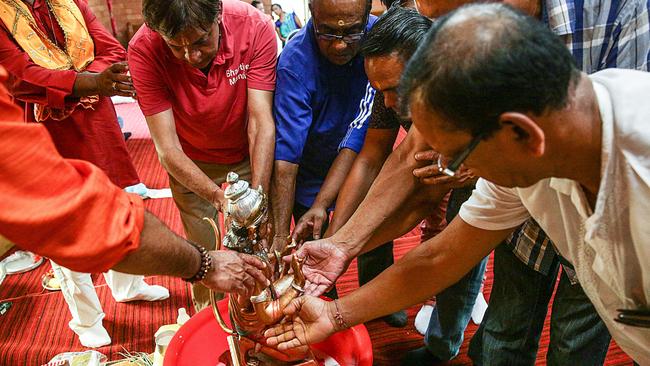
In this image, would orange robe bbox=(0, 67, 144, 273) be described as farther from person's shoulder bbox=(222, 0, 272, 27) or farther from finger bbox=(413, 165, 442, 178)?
person's shoulder bbox=(222, 0, 272, 27)

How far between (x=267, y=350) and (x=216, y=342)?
0.19 m

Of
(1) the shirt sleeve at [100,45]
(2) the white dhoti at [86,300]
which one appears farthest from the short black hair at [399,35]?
(2) the white dhoti at [86,300]

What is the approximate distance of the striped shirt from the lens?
1090mm

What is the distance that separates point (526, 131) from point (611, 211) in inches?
9.5

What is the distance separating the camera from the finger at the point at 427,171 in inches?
55.6

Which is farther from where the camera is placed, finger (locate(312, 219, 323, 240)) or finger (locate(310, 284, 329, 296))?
finger (locate(312, 219, 323, 240))

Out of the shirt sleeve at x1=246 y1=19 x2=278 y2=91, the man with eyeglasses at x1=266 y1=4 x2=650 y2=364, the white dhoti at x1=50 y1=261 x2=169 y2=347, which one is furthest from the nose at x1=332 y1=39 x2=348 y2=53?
the white dhoti at x1=50 y1=261 x2=169 y2=347

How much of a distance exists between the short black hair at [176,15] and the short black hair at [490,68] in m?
1.06

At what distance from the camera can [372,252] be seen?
2.10m

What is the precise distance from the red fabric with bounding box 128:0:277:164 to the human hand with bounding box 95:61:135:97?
0.10 m

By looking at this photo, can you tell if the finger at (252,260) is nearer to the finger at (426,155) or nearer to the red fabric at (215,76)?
the finger at (426,155)

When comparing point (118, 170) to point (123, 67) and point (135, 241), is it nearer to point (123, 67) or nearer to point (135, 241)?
point (123, 67)

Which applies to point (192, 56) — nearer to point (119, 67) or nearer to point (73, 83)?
point (119, 67)

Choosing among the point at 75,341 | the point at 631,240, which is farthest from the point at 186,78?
the point at 631,240
